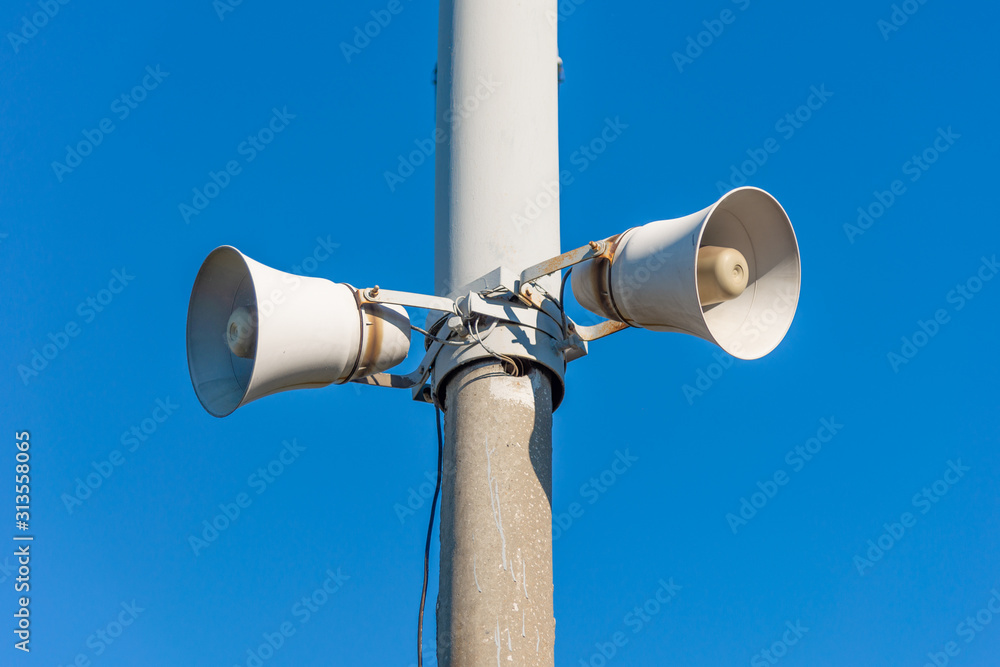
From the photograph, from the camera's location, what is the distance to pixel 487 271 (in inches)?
235

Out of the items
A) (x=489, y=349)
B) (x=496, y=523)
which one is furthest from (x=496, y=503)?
(x=489, y=349)

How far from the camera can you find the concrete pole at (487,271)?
5.28 metres

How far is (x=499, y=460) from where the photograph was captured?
18.1 ft

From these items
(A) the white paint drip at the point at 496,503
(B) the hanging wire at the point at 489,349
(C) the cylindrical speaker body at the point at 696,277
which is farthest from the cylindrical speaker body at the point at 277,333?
(C) the cylindrical speaker body at the point at 696,277

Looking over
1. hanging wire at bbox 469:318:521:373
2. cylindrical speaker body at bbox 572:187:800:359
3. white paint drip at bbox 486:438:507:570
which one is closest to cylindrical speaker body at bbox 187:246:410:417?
hanging wire at bbox 469:318:521:373

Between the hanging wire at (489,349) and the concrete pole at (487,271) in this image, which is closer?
the concrete pole at (487,271)

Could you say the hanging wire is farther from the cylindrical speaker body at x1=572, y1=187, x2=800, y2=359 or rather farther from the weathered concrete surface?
the cylindrical speaker body at x1=572, y1=187, x2=800, y2=359

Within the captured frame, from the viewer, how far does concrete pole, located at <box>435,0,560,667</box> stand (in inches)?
208

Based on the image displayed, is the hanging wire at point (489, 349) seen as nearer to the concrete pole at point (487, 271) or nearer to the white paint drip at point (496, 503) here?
the concrete pole at point (487, 271)

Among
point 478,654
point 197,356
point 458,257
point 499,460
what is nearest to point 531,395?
point 499,460

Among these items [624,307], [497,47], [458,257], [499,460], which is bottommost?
[499,460]

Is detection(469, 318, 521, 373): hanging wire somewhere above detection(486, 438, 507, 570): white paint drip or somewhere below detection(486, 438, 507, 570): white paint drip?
above

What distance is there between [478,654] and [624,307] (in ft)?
4.76

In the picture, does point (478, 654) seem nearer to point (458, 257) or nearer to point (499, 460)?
point (499, 460)
